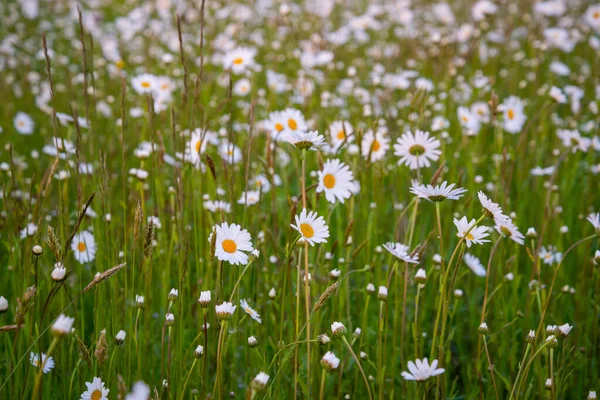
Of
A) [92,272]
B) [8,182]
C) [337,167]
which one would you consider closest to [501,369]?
[337,167]

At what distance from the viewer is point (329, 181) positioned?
165 centimetres

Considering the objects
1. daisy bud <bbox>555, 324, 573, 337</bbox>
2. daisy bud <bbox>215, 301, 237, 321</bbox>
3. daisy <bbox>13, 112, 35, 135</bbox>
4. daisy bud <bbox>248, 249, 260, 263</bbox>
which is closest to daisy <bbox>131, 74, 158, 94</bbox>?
daisy <bbox>13, 112, 35, 135</bbox>

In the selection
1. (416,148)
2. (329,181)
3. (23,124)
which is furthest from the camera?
(23,124)

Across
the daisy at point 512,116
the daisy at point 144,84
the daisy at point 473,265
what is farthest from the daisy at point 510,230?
the daisy at point 144,84

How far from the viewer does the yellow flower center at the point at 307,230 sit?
1.42m

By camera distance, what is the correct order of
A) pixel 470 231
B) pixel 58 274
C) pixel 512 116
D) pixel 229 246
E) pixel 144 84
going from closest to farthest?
1. pixel 58 274
2. pixel 470 231
3. pixel 229 246
4. pixel 512 116
5. pixel 144 84

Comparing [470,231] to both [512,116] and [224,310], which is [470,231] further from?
[512,116]

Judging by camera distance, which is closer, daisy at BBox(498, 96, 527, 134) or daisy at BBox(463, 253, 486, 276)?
daisy at BBox(463, 253, 486, 276)

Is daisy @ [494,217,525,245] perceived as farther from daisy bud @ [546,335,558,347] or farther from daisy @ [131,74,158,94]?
daisy @ [131,74,158,94]

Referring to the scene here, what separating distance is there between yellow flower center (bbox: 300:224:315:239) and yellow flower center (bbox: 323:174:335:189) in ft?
0.78

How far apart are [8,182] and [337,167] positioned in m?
1.70

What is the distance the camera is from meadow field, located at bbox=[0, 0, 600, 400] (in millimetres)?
1462

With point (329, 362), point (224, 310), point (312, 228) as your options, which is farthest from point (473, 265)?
point (224, 310)

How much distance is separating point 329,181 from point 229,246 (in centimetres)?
34
